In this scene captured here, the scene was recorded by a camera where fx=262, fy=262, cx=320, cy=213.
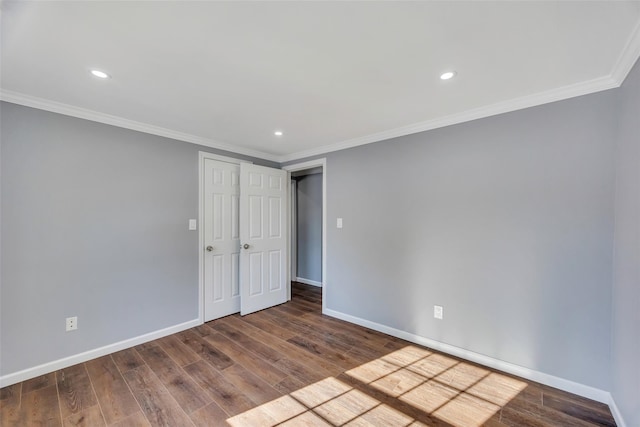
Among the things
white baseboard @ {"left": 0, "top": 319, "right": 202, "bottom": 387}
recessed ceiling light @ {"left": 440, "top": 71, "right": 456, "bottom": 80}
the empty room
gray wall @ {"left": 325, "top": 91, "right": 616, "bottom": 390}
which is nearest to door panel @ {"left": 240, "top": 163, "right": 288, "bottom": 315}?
the empty room

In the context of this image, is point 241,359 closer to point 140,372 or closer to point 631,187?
point 140,372

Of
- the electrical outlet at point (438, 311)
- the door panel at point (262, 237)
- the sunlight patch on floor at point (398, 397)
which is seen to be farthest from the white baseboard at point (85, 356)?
the electrical outlet at point (438, 311)

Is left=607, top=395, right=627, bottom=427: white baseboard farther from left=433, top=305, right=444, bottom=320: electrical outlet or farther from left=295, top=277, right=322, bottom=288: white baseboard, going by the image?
left=295, top=277, right=322, bottom=288: white baseboard

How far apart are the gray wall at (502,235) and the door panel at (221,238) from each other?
1.66 meters

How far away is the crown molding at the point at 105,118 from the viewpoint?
2098 mm

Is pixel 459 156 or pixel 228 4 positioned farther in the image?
pixel 459 156

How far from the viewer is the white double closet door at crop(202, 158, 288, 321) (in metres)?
3.34

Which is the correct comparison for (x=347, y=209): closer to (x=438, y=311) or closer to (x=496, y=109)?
(x=438, y=311)

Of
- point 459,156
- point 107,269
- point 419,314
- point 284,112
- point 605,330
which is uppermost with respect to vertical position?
point 284,112

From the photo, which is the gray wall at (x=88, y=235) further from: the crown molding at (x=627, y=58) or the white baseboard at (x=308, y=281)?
the crown molding at (x=627, y=58)

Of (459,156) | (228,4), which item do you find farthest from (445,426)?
(228,4)

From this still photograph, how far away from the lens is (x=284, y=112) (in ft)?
8.01

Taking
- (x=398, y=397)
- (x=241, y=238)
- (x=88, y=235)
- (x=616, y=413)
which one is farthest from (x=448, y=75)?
(x=88, y=235)

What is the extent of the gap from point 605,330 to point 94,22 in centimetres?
365
